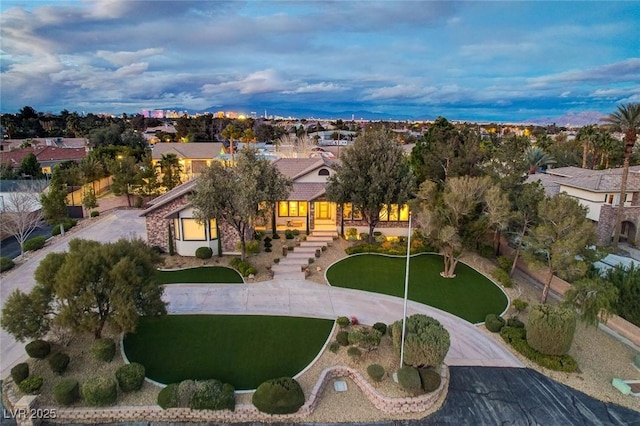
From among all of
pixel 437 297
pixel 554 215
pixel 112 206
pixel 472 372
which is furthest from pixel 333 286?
pixel 112 206

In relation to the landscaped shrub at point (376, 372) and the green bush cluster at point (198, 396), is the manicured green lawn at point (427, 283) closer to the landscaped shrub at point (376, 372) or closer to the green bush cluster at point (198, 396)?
the landscaped shrub at point (376, 372)

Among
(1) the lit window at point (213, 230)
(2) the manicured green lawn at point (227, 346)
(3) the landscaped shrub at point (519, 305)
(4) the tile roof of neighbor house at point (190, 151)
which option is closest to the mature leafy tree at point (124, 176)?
(1) the lit window at point (213, 230)

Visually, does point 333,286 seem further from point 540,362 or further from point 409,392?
point 540,362

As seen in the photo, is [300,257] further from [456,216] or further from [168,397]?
[168,397]

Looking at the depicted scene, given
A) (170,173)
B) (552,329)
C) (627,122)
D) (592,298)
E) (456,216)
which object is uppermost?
(627,122)

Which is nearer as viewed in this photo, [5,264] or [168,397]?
[168,397]

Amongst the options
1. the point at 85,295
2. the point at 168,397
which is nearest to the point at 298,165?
the point at 85,295
